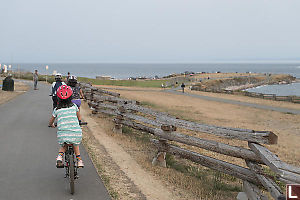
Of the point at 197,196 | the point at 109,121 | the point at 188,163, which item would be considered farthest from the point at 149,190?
the point at 109,121

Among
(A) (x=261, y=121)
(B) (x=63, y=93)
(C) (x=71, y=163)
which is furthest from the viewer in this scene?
(A) (x=261, y=121)

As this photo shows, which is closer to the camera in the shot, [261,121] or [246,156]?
[246,156]

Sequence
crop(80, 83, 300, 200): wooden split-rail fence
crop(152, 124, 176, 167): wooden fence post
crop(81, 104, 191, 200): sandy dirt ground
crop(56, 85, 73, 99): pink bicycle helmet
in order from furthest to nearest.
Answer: crop(152, 124, 176, 167): wooden fence post
crop(81, 104, 191, 200): sandy dirt ground
crop(56, 85, 73, 99): pink bicycle helmet
crop(80, 83, 300, 200): wooden split-rail fence

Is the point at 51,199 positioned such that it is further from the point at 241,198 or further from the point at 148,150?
the point at 148,150

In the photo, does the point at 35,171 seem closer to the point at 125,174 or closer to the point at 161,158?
the point at 125,174

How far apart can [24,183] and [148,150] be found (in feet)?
15.8

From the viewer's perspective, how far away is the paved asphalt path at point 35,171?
6.30 metres

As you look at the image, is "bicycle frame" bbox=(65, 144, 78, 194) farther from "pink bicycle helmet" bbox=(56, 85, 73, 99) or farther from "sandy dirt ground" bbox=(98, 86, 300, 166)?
"sandy dirt ground" bbox=(98, 86, 300, 166)

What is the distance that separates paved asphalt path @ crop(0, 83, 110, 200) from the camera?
6.30 m

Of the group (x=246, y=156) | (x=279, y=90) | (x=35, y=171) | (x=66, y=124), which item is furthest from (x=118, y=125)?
(x=279, y=90)

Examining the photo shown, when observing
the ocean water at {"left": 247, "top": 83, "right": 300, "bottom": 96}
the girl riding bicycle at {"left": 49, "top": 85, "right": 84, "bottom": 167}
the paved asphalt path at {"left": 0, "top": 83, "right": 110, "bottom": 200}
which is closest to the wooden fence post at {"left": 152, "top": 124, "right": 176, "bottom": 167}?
the paved asphalt path at {"left": 0, "top": 83, "right": 110, "bottom": 200}

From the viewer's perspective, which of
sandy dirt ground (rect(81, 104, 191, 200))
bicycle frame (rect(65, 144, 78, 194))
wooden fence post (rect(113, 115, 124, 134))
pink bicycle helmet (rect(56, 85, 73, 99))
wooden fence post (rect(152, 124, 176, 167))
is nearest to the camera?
bicycle frame (rect(65, 144, 78, 194))

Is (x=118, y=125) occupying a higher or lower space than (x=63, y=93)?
lower

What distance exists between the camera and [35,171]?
755cm
